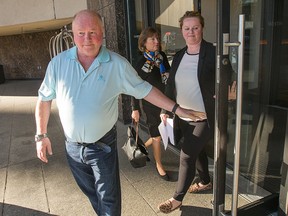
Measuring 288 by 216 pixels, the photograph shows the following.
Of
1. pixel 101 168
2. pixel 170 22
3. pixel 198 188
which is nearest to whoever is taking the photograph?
pixel 101 168

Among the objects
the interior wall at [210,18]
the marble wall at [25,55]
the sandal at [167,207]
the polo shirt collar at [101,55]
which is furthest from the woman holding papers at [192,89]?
A: the marble wall at [25,55]

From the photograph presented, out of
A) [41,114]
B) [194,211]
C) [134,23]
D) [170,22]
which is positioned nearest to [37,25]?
[134,23]

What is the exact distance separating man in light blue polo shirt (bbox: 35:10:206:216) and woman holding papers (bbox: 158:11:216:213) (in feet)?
1.08

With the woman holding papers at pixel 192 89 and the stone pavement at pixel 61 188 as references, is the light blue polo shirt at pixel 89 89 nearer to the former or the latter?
the woman holding papers at pixel 192 89

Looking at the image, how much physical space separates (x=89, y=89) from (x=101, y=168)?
1.97ft

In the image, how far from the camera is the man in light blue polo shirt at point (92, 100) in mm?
1953

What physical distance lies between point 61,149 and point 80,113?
9.18ft

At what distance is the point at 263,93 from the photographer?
2.77m

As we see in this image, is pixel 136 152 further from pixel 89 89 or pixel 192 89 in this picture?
pixel 89 89

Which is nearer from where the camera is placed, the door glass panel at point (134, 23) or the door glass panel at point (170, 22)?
the door glass panel at point (170, 22)

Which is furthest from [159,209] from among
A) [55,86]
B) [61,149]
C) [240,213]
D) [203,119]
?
[61,149]

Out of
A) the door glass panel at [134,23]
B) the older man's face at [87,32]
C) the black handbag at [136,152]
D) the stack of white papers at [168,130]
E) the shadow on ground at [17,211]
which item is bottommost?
the shadow on ground at [17,211]

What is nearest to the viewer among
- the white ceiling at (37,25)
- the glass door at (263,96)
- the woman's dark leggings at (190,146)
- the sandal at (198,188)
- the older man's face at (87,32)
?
the older man's face at (87,32)

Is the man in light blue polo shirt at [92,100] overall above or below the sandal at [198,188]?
above
